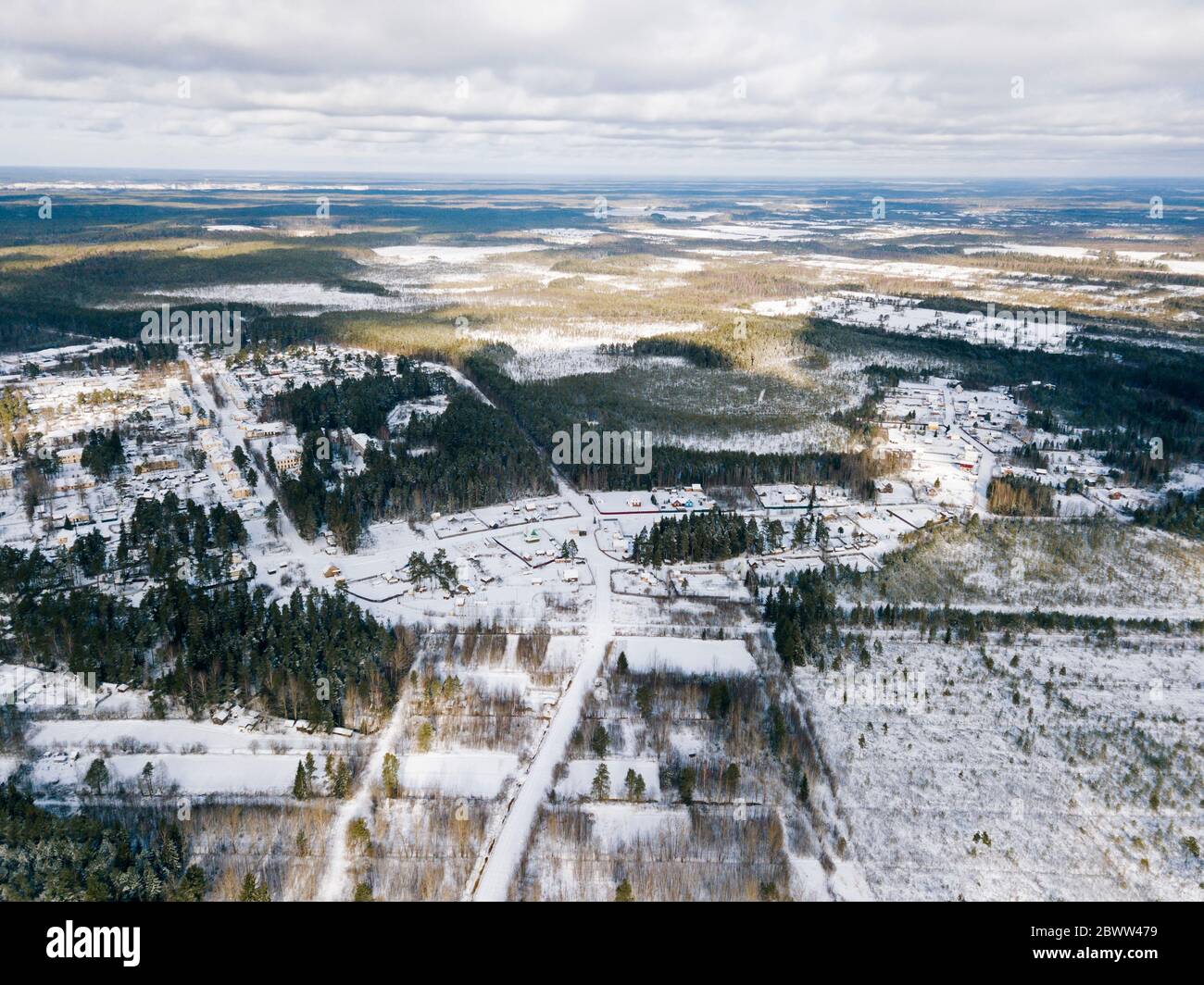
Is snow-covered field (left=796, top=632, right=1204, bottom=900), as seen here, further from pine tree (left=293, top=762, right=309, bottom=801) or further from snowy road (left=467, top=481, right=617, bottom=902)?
pine tree (left=293, top=762, right=309, bottom=801)

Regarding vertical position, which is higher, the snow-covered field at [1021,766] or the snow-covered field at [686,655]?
the snow-covered field at [686,655]

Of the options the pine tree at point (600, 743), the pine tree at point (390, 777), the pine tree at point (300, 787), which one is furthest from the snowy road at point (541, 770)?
the pine tree at point (300, 787)

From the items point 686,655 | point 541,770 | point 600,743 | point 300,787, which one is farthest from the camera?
point 686,655

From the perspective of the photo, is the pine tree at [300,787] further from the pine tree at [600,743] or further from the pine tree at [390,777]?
the pine tree at [600,743]

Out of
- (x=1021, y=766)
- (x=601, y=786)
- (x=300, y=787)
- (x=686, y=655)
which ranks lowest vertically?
(x=1021, y=766)

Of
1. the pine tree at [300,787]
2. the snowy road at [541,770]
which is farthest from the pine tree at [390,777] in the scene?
the snowy road at [541,770]

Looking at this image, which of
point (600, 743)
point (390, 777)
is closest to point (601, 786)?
point (600, 743)

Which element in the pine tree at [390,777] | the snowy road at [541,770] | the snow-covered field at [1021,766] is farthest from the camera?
the pine tree at [390,777]

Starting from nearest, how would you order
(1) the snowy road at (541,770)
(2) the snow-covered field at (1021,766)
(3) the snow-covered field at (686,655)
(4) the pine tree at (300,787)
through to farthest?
(1) the snowy road at (541,770)
(2) the snow-covered field at (1021,766)
(4) the pine tree at (300,787)
(3) the snow-covered field at (686,655)

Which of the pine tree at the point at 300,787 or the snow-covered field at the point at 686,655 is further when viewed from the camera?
the snow-covered field at the point at 686,655

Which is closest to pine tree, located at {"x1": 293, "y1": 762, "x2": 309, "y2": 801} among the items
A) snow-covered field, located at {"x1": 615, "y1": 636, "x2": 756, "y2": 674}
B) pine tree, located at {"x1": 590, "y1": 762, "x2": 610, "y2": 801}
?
pine tree, located at {"x1": 590, "y1": 762, "x2": 610, "y2": 801}

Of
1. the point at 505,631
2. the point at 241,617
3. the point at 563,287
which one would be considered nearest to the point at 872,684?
the point at 505,631

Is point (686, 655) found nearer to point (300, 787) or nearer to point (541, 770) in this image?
point (541, 770)
